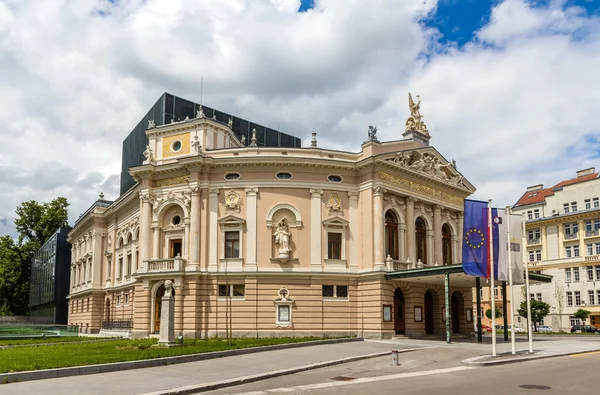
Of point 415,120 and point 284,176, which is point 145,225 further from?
point 415,120

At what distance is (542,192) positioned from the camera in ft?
297

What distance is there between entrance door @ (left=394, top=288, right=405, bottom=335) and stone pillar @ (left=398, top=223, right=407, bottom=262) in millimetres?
2527

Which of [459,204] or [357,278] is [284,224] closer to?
[357,278]

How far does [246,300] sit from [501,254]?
19232mm

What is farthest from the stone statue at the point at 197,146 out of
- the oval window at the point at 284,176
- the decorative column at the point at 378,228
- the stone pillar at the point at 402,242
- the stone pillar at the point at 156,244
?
the stone pillar at the point at 402,242

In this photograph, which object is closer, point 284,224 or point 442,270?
point 442,270

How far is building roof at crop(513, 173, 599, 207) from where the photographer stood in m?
82.4

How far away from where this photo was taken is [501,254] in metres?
28.6

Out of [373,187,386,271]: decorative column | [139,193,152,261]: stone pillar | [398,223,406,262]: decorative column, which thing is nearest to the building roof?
[398,223,406,262]: decorative column

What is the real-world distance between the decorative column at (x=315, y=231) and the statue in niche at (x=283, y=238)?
170 cm

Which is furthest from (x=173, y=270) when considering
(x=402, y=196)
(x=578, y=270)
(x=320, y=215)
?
(x=578, y=270)

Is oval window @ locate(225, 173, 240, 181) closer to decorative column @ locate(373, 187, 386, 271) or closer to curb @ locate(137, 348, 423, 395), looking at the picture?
decorative column @ locate(373, 187, 386, 271)

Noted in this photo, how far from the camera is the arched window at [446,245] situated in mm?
50156

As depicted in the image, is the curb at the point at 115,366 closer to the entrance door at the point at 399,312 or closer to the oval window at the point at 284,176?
the entrance door at the point at 399,312
